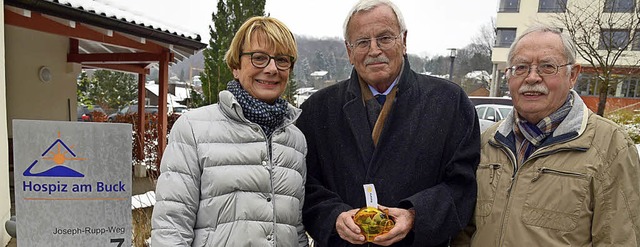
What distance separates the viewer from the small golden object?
1781 mm

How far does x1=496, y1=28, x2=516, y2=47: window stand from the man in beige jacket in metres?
31.1

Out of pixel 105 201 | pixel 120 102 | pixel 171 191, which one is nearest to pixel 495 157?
pixel 171 191

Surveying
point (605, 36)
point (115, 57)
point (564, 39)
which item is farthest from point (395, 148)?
point (605, 36)

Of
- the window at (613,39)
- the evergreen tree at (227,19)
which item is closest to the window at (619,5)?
the window at (613,39)

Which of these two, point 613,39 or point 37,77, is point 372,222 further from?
point 613,39

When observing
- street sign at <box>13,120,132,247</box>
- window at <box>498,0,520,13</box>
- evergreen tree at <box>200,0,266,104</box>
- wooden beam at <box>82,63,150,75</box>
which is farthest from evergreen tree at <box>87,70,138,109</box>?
street sign at <box>13,120,132,247</box>

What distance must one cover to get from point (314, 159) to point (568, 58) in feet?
4.23

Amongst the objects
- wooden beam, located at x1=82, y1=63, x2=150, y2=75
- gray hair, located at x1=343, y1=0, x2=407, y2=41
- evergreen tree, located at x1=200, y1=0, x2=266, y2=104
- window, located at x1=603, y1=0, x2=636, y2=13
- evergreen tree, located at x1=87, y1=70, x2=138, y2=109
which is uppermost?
window, located at x1=603, y1=0, x2=636, y2=13

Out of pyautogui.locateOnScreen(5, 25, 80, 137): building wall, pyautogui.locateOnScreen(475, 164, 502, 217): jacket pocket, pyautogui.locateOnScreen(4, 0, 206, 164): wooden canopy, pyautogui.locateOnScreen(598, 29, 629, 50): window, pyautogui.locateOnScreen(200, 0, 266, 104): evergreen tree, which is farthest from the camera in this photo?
pyautogui.locateOnScreen(200, 0, 266, 104): evergreen tree

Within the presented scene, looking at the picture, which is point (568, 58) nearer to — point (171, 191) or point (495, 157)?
point (495, 157)

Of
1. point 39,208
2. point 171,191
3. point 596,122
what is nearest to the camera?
point 171,191

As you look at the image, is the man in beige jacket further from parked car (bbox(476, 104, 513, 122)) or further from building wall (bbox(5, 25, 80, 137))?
parked car (bbox(476, 104, 513, 122))

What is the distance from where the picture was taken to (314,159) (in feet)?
7.34

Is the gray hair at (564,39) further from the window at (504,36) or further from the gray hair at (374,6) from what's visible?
the window at (504,36)
